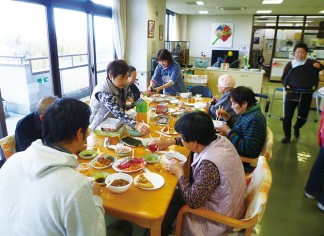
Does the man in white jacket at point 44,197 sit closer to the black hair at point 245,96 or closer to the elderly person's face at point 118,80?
the elderly person's face at point 118,80

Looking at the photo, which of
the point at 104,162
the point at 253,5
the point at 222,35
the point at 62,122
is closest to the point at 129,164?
the point at 104,162

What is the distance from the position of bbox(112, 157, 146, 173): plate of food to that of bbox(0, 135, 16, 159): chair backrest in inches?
31.0

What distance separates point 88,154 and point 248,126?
1.21 m

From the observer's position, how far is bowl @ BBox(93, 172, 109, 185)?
1390 mm

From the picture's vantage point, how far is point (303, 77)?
3.62 metres

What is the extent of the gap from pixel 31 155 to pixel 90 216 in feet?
0.96

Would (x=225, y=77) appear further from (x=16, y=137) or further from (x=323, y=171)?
(x=16, y=137)

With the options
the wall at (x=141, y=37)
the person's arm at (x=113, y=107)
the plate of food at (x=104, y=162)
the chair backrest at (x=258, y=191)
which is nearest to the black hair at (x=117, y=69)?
the person's arm at (x=113, y=107)

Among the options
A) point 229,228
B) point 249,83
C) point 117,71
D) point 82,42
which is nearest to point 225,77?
point 117,71

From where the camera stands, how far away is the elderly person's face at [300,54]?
11.8 feet

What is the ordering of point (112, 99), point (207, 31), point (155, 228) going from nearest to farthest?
point (155, 228) < point (112, 99) < point (207, 31)

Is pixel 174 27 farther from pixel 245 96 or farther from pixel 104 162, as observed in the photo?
pixel 104 162

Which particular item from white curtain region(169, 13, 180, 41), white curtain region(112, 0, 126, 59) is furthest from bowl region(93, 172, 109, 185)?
white curtain region(169, 13, 180, 41)

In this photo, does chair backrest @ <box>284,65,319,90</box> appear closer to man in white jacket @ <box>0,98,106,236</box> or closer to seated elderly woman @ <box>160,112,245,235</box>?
seated elderly woman @ <box>160,112,245,235</box>
